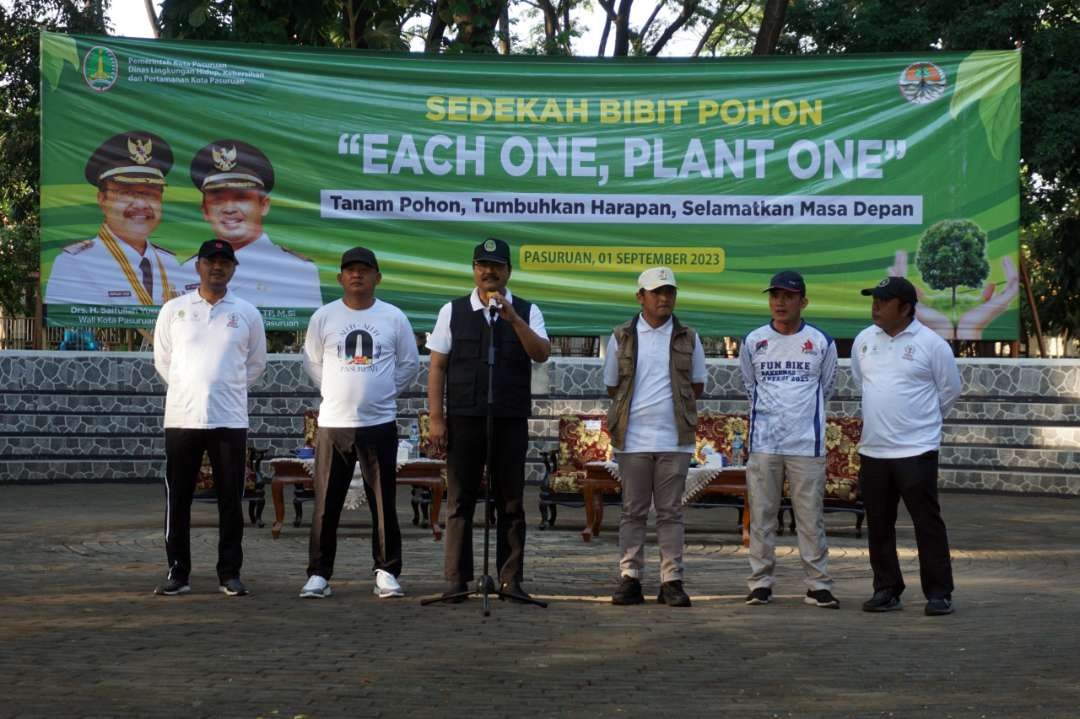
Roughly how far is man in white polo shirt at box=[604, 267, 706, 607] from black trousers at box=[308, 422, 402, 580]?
50.0 inches

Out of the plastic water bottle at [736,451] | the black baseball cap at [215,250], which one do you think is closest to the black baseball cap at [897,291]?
the black baseball cap at [215,250]

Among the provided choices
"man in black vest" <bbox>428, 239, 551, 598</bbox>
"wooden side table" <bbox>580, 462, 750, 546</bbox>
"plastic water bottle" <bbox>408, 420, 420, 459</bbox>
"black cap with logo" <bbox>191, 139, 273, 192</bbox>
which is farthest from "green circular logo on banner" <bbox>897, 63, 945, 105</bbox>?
"man in black vest" <bbox>428, 239, 551, 598</bbox>

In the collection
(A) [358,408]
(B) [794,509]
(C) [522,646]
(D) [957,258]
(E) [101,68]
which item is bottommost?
(C) [522,646]

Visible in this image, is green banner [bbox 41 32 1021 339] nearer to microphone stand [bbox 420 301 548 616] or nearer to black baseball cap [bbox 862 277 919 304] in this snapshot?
black baseball cap [bbox 862 277 919 304]

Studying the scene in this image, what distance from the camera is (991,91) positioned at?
17391 mm

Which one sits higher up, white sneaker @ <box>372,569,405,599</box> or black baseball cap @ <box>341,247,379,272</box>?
black baseball cap @ <box>341,247,379,272</box>

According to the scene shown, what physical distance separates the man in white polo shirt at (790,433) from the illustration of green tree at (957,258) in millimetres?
8288

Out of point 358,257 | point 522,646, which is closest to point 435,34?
point 358,257

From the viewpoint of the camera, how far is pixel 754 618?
28.0 ft

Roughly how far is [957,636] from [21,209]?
1203 inches

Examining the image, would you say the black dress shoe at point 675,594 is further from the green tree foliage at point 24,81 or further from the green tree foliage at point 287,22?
the green tree foliage at point 24,81

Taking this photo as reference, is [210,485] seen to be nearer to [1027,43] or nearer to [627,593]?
[627,593]

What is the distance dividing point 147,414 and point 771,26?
11.5 metres

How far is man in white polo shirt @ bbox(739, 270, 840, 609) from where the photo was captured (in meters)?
9.10
